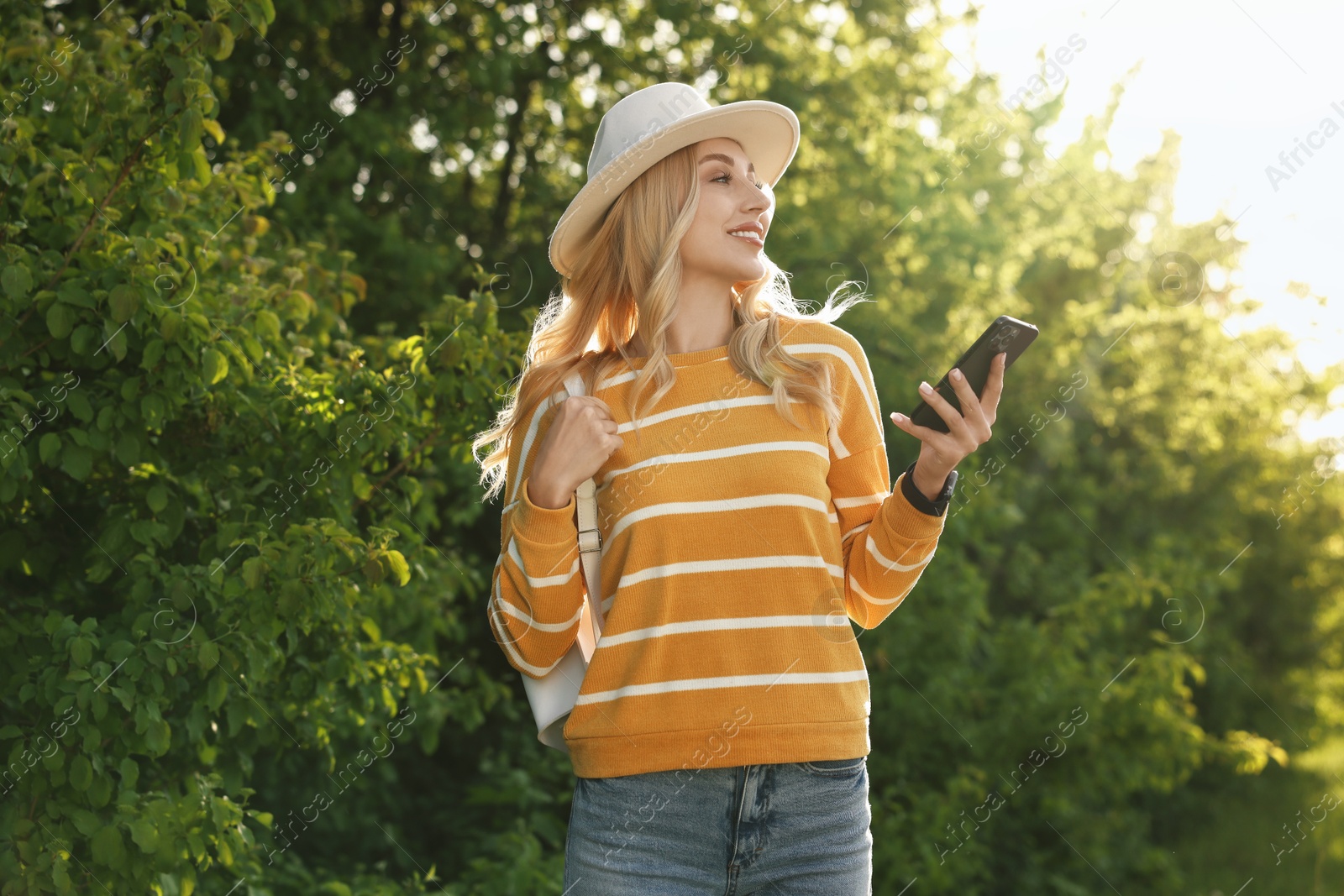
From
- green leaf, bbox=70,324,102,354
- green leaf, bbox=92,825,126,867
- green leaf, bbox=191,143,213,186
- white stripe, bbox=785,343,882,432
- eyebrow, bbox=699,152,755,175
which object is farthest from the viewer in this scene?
green leaf, bbox=191,143,213,186

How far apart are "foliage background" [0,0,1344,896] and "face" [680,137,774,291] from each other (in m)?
1.25

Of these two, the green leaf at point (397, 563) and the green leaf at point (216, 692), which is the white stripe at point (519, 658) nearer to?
the green leaf at point (397, 563)

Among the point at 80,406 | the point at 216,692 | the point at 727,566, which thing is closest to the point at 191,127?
the point at 80,406

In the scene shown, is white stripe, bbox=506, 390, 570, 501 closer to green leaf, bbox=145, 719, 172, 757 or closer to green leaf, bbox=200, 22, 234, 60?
green leaf, bbox=145, 719, 172, 757

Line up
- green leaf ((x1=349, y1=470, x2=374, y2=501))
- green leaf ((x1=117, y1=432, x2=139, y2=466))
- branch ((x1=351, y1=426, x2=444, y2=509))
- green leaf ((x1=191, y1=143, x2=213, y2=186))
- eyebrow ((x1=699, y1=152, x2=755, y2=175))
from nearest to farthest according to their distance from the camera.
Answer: eyebrow ((x1=699, y1=152, x2=755, y2=175)), green leaf ((x1=117, y1=432, x2=139, y2=466)), green leaf ((x1=191, y1=143, x2=213, y2=186)), green leaf ((x1=349, y1=470, x2=374, y2=501)), branch ((x1=351, y1=426, x2=444, y2=509))

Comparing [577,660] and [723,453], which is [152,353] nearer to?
[577,660]

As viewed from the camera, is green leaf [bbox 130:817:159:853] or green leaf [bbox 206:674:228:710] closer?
green leaf [bbox 130:817:159:853]

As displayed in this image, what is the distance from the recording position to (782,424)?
6.11 feet

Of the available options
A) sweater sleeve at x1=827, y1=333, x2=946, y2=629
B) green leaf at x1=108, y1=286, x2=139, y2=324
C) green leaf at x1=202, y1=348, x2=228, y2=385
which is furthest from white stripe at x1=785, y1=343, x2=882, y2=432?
green leaf at x1=108, y1=286, x2=139, y2=324

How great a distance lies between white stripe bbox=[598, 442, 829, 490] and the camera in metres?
1.83

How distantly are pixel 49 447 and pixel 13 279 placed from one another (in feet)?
1.25

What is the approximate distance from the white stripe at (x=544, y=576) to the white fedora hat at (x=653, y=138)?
23.8 inches

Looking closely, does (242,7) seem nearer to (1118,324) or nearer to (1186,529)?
(1118,324)

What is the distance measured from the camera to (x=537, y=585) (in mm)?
1850
